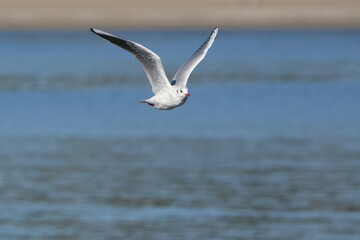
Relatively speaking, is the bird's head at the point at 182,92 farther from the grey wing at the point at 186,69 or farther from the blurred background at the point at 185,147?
the blurred background at the point at 185,147

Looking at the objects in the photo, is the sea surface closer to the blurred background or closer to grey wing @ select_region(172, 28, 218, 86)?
the blurred background

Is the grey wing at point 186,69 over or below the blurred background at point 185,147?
below

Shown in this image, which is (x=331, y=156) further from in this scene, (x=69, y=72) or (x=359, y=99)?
(x=69, y=72)

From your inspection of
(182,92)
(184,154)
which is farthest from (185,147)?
(182,92)

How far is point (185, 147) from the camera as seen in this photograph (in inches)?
1441

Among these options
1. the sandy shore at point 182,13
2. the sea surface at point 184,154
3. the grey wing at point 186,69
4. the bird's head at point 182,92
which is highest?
the sandy shore at point 182,13

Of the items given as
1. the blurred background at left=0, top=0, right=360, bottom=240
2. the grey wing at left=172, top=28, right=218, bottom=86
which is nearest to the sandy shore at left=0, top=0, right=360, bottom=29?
the blurred background at left=0, top=0, right=360, bottom=240

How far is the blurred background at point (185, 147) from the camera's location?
25422 millimetres

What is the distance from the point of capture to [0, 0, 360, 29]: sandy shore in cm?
A: 9056

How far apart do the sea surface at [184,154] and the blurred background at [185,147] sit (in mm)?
50

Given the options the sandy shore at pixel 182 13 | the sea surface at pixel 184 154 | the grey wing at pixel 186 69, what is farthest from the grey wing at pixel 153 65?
the sandy shore at pixel 182 13

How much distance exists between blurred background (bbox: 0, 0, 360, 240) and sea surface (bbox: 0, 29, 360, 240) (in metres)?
0.05

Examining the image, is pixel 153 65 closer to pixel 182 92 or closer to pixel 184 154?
pixel 182 92

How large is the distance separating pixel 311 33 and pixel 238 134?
2522 inches
